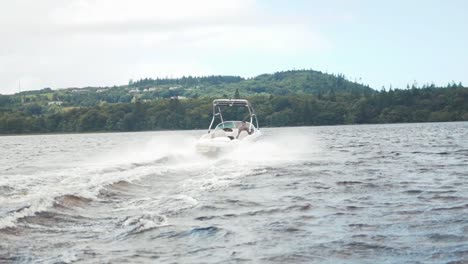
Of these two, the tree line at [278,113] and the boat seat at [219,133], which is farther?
the tree line at [278,113]

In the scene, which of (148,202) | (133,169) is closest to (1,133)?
(133,169)

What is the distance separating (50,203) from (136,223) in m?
3.38

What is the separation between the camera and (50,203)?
16.6m

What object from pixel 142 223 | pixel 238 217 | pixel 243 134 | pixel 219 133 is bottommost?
pixel 238 217

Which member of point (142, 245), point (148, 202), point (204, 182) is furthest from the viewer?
point (204, 182)

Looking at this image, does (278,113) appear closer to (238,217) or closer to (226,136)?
(226,136)

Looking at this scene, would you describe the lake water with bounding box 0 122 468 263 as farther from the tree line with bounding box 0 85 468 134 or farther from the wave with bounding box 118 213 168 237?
the tree line with bounding box 0 85 468 134

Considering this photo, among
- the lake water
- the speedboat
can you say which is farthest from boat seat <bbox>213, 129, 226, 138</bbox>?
the lake water

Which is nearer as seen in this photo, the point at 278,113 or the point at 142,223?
the point at 142,223

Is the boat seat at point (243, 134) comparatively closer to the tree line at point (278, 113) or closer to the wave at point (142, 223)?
the wave at point (142, 223)

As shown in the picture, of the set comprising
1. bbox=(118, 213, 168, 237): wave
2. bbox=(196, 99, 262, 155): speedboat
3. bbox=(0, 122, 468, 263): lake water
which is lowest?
bbox=(0, 122, 468, 263): lake water

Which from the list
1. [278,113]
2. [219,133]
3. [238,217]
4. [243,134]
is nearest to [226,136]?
[219,133]

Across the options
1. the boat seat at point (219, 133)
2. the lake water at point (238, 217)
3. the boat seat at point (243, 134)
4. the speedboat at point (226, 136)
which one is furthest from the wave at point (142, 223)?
the boat seat at point (243, 134)

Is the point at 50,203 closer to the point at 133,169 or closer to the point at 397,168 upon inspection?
the point at 133,169
